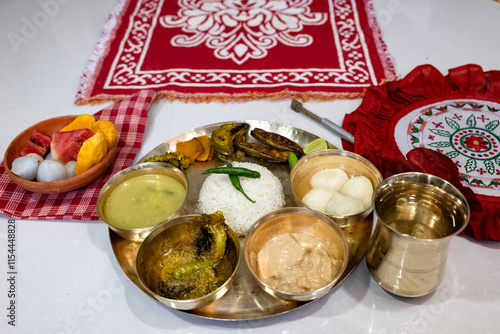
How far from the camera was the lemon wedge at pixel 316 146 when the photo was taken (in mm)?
1605

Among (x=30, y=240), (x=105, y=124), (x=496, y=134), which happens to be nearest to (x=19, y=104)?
(x=105, y=124)

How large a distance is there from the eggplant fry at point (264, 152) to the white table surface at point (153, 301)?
0.28 metres

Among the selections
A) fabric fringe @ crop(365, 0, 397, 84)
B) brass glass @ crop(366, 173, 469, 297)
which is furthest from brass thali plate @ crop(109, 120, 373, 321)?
fabric fringe @ crop(365, 0, 397, 84)

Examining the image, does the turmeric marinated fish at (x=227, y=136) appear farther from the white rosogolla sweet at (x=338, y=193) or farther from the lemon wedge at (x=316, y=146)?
the white rosogolla sweet at (x=338, y=193)

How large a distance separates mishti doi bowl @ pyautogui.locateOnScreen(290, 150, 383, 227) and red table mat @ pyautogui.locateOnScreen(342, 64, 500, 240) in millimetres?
177

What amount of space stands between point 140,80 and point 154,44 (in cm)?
33

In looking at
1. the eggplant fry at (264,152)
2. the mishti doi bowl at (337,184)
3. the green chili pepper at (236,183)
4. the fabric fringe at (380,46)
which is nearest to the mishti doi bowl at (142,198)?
the green chili pepper at (236,183)

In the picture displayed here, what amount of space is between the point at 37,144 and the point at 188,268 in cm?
86

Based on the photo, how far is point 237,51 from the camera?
7.59 ft

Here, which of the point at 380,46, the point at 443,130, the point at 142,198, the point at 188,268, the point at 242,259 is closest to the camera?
the point at 188,268

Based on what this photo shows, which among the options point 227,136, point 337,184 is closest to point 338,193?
point 337,184

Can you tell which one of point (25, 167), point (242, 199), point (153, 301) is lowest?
point (153, 301)

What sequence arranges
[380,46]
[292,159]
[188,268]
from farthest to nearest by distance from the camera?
[380,46] → [292,159] → [188,268]

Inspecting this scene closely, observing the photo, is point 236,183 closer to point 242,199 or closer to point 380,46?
point 242,199
